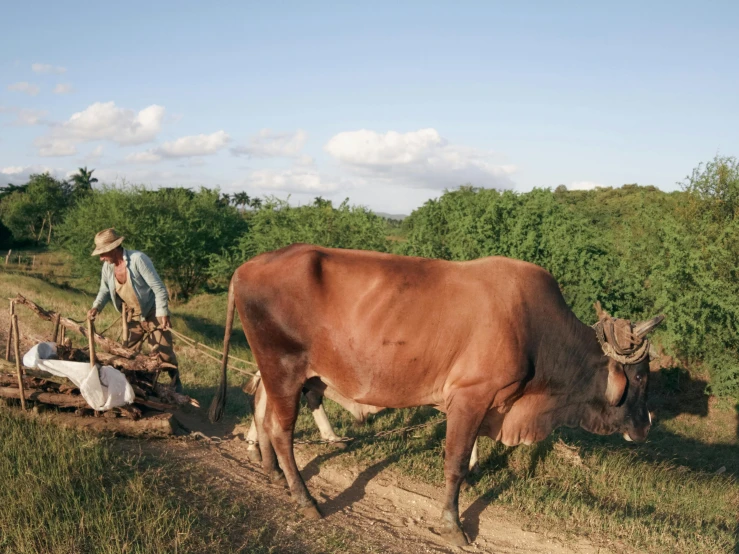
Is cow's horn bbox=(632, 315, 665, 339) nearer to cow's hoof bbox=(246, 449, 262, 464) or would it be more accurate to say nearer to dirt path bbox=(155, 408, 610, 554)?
dirt path bbox=(155, 408, 610, 554)

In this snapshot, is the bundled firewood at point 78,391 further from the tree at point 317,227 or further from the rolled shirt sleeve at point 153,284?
the tree at point 317,227

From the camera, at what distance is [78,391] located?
6.63 m

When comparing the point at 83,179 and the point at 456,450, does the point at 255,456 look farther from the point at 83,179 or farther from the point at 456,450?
the point at 83,179

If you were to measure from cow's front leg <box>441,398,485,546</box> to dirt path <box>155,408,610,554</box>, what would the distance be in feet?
0.65

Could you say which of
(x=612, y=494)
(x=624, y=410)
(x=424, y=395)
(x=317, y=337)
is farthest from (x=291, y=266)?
(x=612, y=494)

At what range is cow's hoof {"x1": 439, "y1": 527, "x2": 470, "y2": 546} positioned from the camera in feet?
16.8

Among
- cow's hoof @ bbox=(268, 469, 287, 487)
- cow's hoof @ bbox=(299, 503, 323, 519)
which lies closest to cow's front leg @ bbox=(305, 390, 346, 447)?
cow's hoof @ bbox=(268, 469, 287, 487)

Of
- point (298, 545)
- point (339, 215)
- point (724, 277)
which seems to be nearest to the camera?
point (298, 545)

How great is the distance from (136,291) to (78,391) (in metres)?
1.37

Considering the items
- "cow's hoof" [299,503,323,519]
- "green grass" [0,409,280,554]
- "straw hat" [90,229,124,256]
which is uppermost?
"straw hat" [90,229,124,256]

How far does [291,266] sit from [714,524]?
468 cm

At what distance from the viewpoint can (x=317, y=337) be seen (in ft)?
17.8

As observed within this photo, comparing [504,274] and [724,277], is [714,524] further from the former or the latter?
[724,277]

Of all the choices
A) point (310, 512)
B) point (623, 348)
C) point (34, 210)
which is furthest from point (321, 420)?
point (34, 210)
